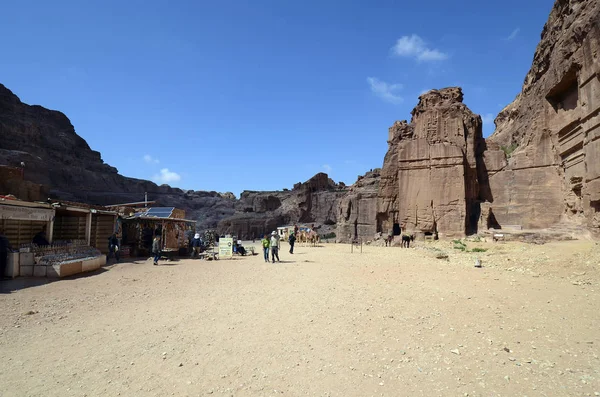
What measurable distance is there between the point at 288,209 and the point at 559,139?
47.5 metres

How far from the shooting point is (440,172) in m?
34.7

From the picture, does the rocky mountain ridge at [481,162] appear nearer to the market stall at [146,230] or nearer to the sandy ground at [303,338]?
the market stall at [146,230]

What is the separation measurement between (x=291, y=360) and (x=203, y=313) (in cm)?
329

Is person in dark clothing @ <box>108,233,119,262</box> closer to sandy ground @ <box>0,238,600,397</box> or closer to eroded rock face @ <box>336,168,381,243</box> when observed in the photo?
sandy ground @ <box>0,238,600,397</box>

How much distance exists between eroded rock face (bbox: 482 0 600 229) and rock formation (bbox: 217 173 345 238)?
109 ft

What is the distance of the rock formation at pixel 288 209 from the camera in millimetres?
61062

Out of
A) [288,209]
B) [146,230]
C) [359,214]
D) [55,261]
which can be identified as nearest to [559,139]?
[359,214]

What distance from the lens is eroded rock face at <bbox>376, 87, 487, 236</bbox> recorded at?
109 ft

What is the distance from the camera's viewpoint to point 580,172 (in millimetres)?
22438

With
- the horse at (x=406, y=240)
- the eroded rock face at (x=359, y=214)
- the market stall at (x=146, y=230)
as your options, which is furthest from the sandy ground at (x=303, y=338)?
the eroded rock face at (x=359, y=214)

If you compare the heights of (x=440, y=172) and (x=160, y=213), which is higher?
(x=440, y=172)

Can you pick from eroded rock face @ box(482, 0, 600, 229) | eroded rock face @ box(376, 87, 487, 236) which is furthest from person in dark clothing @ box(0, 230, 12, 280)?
eroded rock face @ box(376, 87, 487, 236)

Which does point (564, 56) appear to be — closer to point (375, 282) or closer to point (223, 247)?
point (375, 282)

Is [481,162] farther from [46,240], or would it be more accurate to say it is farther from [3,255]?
[3,255]
